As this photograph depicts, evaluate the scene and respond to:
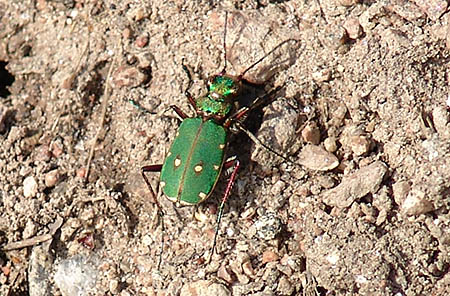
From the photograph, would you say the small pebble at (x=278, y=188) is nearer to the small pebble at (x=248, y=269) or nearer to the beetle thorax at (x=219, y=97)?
the small pebble at (x=248, y=269)

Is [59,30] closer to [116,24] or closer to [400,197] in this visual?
[116,24]

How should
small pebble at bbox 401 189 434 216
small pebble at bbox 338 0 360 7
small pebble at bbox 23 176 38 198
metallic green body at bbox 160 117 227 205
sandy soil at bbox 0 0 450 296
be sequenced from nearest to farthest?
small pebble at bbox 401 189 434 216 → sandy soil at bbox 0 0 450 296 → metallic green body at bbox 160 117 227 205 → small pebble at bbox 338 0 360 7 → small pebble at bbox 23 176 38 198

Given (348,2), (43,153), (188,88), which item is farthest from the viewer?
(43,153)

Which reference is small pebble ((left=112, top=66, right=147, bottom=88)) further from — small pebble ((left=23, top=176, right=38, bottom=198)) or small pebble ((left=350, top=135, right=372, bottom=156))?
small pebble ((left=350, top=135, right=372, bottom=156))

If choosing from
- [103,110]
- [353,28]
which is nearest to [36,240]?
[103,110]

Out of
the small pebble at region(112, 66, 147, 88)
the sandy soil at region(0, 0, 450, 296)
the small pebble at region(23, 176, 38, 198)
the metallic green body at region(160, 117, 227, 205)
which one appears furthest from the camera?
the small pebble at region(112, 66, 147, 88)

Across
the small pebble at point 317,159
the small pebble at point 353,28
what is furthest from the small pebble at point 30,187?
the small pebble at point 353,28

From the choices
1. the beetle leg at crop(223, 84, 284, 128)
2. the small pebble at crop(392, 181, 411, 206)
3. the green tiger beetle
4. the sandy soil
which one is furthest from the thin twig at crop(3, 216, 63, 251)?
the small pebble at crop(392, 181, 411, 206)

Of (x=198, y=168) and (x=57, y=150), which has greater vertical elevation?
(x=57, y=150)

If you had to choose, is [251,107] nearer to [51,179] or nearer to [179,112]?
[179,112]
